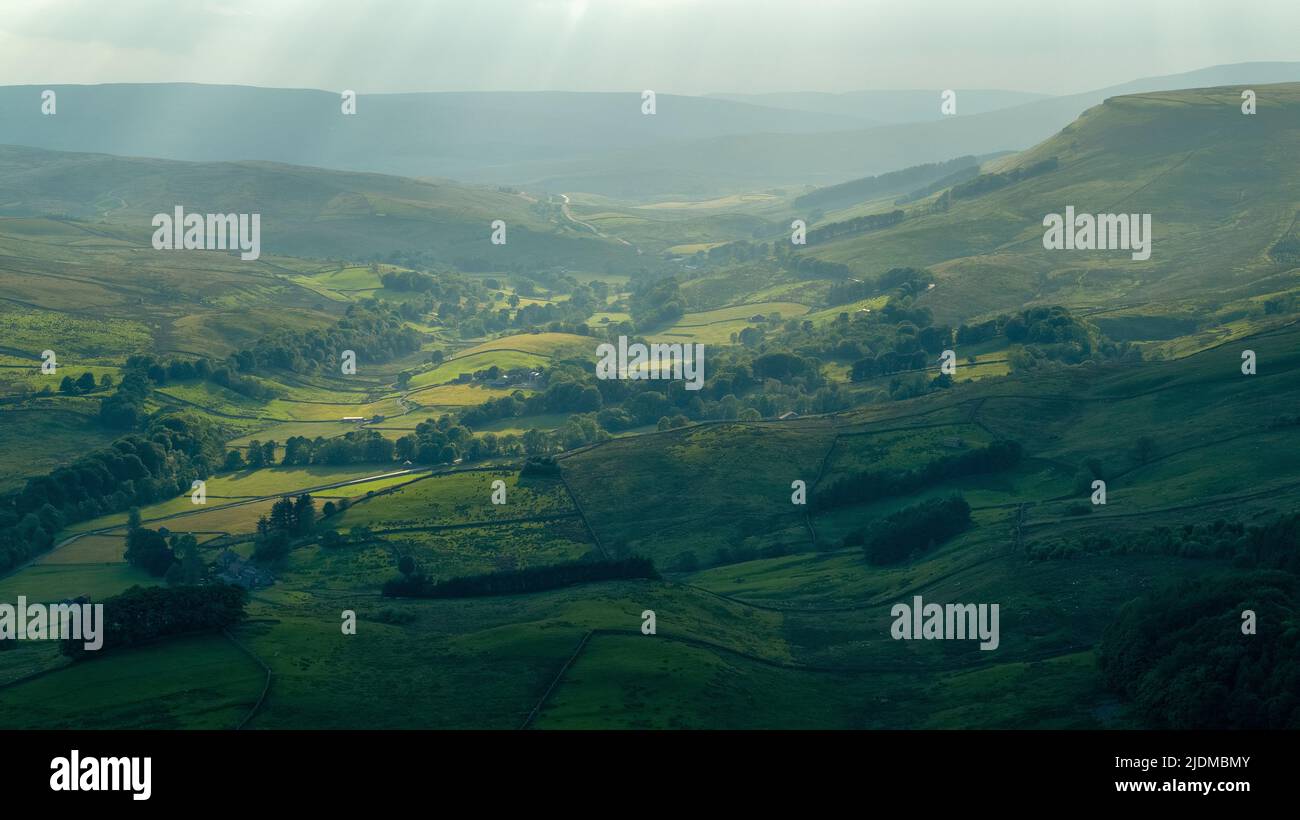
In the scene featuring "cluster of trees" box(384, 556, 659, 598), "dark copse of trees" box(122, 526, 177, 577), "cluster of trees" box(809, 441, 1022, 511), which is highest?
"cluster of trees" box(809, 441, 1022, 511)

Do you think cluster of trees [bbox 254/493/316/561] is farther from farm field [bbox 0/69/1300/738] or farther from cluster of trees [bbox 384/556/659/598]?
cluster of trees [bbox 384/556/659/598]

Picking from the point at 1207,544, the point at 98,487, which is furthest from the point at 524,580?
the point at 98,487

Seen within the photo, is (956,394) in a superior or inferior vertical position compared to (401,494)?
superior

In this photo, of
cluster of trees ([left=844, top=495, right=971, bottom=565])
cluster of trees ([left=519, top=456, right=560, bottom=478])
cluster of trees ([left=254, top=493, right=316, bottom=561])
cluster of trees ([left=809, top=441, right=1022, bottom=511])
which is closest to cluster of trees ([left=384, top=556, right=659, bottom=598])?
cluster of trees ([left=844, top=495, right=971, bottom=565])

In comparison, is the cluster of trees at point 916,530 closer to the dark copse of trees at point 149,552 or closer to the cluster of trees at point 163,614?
the cluster of trees at point 163,614

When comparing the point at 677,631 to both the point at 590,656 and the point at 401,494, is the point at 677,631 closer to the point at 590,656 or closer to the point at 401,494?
the point at 590,656

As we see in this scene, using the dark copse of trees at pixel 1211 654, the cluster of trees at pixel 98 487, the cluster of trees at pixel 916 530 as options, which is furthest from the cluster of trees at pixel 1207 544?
the cluster of trees at pixel 98 487
